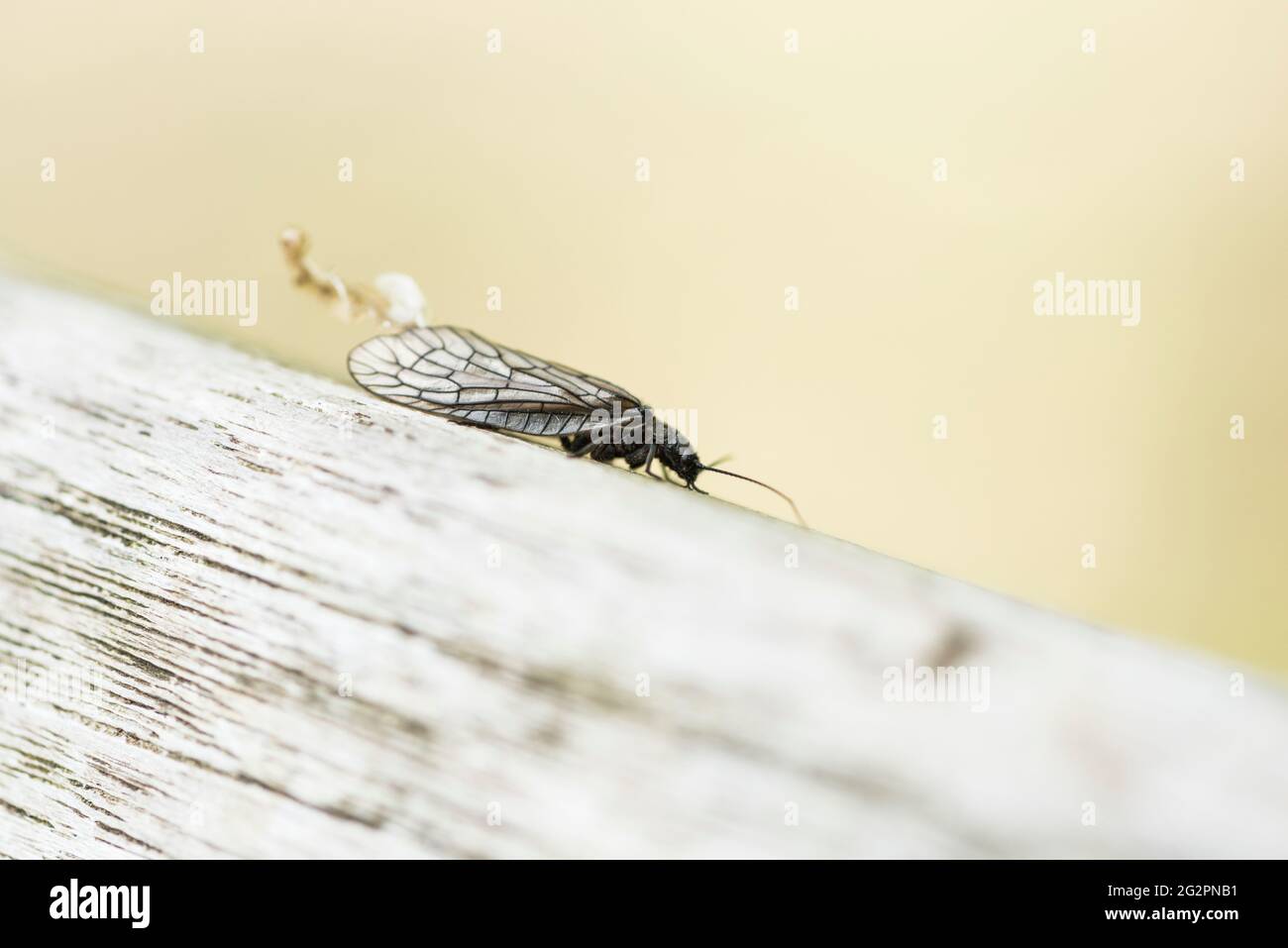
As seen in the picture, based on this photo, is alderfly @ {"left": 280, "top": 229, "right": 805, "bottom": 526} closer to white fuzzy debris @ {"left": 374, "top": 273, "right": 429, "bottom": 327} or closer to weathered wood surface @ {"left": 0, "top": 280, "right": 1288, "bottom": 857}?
white fuzzy debris @ {"left": 374, "top": 273, "right": 429, "bottom": 327}

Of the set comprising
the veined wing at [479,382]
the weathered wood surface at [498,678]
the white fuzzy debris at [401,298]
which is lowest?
the weathered wood surface at [498,678]

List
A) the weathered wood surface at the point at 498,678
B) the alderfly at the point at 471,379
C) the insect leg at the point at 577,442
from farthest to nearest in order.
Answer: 1. the insect leg at the point at 577,442
2. the alderfly at the point at 471,379
3. the weathered wood surface at the point at 498,678

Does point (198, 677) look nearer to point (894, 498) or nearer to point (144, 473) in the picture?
point (144, 473)

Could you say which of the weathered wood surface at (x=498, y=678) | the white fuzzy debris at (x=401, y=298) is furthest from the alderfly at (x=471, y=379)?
the weathered wood surface at (x=498, y=678)

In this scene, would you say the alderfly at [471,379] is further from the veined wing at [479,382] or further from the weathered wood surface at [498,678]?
the weathered wood surface at [498,678]

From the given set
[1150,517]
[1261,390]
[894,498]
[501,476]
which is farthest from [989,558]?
[501,476]

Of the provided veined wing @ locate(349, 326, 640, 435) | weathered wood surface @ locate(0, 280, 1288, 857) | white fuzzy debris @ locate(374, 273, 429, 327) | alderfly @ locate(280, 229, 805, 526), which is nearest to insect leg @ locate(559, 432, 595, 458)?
alderfly @ locate(280, 229, 805, 526)

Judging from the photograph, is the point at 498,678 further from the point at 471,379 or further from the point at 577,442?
Result: the point at 577,442
